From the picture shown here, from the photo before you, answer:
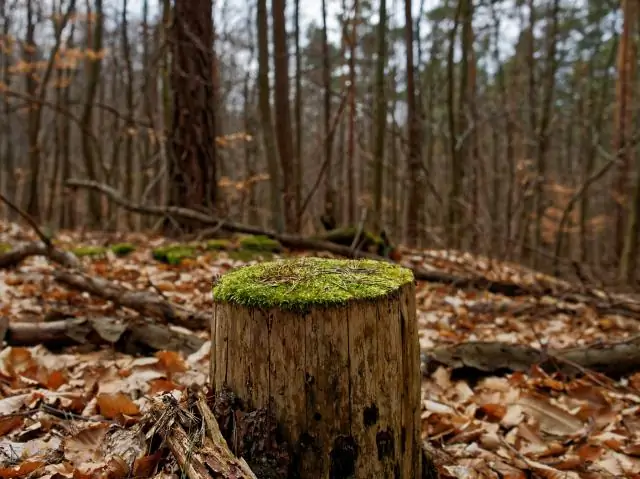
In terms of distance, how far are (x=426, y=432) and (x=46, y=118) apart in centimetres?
2585

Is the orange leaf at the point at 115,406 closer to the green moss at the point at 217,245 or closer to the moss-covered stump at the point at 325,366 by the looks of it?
the moss-covered stump at the point at 325,366

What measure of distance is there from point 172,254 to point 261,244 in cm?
116

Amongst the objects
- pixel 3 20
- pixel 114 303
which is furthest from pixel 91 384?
pixel 3 20

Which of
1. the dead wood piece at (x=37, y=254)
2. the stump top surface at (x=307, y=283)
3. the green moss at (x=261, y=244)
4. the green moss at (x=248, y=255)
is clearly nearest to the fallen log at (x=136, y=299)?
the dead wood piece at (x=37, y=254)

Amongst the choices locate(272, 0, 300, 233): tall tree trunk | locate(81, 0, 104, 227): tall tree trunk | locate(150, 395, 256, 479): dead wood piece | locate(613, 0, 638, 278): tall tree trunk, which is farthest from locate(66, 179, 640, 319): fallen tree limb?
locate(613, 0, 638, 278): tall tree trunk

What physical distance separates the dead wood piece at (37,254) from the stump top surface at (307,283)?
3.26 meters

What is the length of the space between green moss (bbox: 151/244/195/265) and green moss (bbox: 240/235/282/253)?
692mm

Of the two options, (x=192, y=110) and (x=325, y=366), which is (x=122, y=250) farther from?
(x=325, y=366)

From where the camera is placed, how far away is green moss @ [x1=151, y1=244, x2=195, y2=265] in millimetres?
5594

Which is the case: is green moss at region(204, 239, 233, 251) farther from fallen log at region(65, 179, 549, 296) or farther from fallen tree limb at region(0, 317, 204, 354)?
fallen tree limb at region(0, 317, 204, 354)

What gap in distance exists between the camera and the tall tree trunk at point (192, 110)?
7.19m

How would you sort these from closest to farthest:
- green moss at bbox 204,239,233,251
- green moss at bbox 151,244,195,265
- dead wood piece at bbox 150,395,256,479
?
dead wood piece at bbox 150,395,256,479
green moss at bbox 151,244,195,265
green moss at bbox 204,239,233,251

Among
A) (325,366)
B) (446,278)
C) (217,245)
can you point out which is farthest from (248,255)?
(325,366)

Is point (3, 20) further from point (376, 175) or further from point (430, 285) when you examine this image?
point (430, 285)
